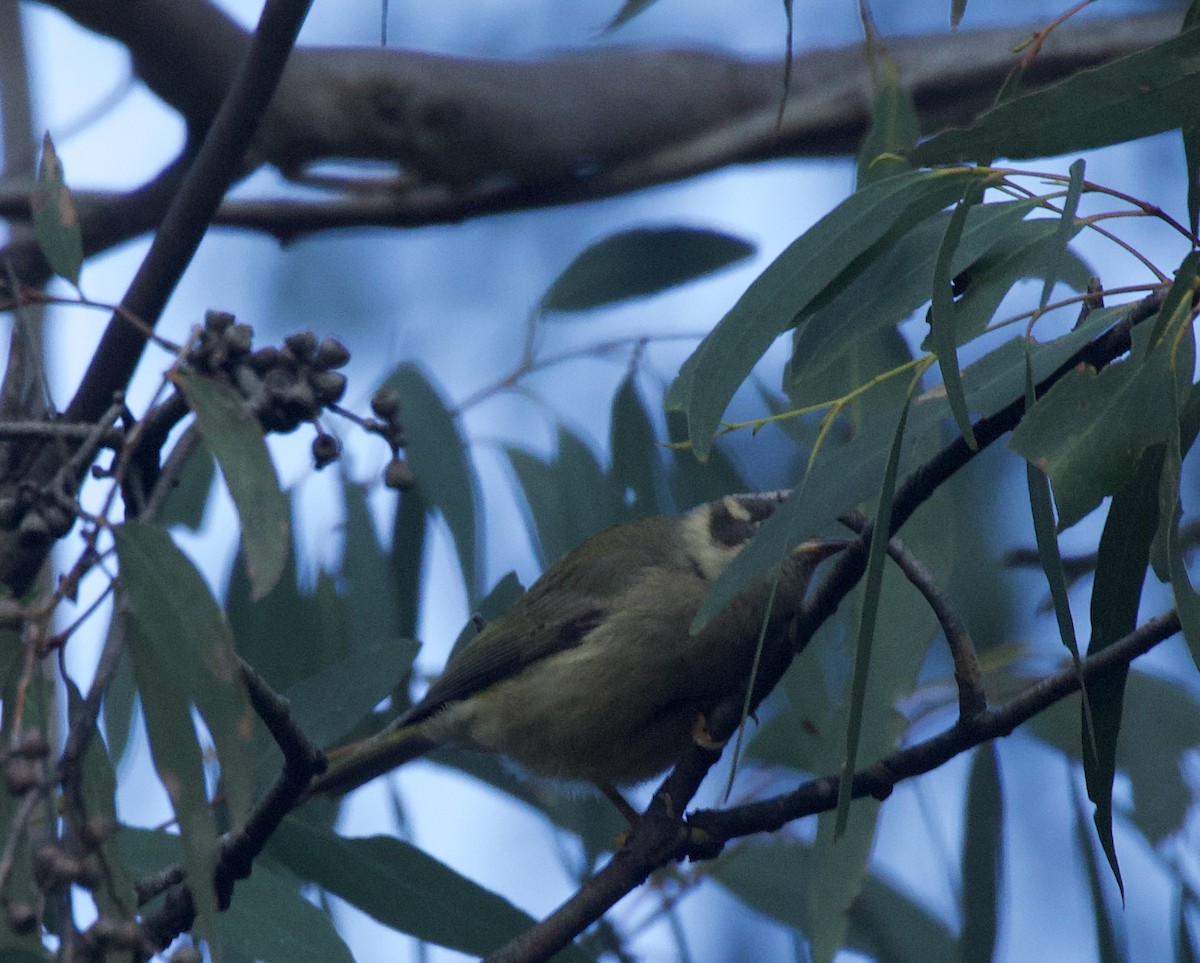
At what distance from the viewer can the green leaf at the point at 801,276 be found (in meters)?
1.51

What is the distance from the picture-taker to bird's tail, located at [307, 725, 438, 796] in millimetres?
2318

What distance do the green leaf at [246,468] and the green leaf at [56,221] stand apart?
0.38 metres

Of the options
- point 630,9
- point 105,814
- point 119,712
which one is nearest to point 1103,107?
point 630,9

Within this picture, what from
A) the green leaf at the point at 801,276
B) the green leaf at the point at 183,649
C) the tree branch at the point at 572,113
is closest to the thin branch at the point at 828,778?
the green leaf at the point at 801,276

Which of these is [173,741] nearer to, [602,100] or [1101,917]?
[1101,917]

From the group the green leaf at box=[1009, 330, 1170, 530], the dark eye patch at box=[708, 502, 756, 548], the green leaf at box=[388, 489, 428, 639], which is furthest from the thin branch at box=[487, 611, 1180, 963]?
the green leaf at box=[388, 489, 428, 639]

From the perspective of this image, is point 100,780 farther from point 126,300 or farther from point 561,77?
point 561,77

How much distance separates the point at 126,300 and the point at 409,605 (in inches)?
39.3

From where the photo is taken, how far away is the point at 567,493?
3072mm

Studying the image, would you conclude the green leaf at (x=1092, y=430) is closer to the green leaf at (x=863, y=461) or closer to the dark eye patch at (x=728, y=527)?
the green leaf at (x=863, y=461)

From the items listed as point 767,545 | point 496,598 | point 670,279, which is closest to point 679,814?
point 767,545

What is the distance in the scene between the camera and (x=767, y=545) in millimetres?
1515

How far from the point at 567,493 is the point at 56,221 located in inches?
57.7

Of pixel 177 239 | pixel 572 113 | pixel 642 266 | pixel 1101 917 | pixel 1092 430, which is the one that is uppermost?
pixel 572 113
